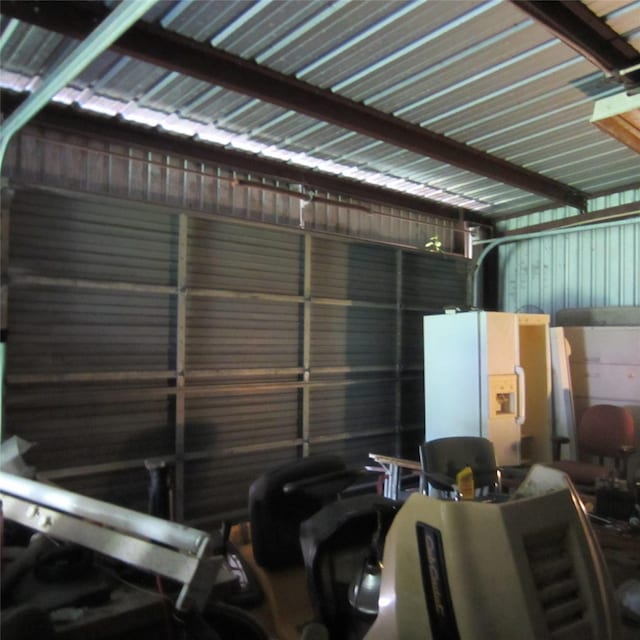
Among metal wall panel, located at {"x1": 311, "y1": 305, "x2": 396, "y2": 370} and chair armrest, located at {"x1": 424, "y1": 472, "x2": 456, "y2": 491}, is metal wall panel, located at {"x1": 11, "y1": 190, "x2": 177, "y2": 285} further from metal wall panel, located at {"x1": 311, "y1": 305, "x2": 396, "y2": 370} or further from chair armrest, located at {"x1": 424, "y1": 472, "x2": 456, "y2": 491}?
Answer: chair armrest, located at {"x1": 424, "y1": 472, "x2": 456, "y2": 491}

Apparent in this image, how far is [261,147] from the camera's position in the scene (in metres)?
4.52

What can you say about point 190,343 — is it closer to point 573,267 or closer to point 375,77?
point 375,77

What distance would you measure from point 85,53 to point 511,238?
16.2ft

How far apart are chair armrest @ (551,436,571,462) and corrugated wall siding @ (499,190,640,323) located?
150 centimetres

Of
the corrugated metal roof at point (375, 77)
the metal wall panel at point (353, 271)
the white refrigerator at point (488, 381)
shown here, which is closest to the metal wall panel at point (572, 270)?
the white refrigerator at point (488, 381)

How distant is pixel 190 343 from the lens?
14.3 ft

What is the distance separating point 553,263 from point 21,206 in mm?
5121

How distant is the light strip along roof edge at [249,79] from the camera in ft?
8.83

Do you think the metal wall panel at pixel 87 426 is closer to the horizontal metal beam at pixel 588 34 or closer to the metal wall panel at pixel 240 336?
the metal wall panel at pixel 240 336

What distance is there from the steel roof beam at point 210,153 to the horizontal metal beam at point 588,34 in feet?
8.51

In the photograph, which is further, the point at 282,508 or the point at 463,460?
the point at 463,460

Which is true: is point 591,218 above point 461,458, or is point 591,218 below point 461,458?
above

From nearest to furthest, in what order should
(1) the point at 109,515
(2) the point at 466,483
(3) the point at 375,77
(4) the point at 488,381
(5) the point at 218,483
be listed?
1. (1) the point at 109,515
2. (2) the point at 466,483
3. (3) the point at 375,77
4. (5) the point at 218,483
5. (4) the point at 488,381

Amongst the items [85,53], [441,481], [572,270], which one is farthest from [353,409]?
[85,53]
